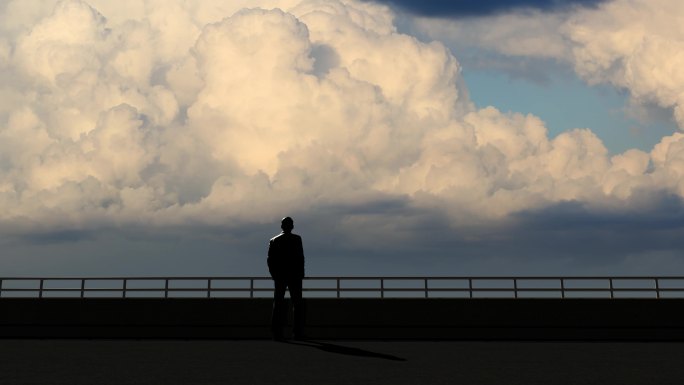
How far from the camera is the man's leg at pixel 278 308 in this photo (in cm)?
1809

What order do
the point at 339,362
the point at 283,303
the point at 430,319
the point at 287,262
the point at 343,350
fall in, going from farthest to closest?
the point at 430,319
the point at 283,303
the point at 287,262
the point at 343,350
the point at 339,362

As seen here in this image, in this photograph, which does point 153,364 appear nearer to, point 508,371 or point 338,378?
point 338,378

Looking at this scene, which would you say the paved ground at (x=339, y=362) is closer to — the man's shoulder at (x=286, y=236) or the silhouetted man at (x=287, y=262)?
the silhouetted man at (x=287, y=262)

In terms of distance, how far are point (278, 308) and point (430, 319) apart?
4023mm

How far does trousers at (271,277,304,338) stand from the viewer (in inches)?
711

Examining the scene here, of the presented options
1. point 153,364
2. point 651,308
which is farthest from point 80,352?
point 651,308

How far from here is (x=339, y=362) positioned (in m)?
14.3

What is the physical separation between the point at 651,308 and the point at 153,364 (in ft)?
37.3

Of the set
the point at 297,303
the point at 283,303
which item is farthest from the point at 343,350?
the point at 283,303

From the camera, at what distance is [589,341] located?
20656 millimetres

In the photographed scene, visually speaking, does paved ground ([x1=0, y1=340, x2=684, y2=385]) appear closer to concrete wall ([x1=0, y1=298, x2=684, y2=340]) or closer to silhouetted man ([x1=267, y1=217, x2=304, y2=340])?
silhouetted man ([x1=267, y1=217, x2=304, y2=340])

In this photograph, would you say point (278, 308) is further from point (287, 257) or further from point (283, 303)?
point (287, 257)

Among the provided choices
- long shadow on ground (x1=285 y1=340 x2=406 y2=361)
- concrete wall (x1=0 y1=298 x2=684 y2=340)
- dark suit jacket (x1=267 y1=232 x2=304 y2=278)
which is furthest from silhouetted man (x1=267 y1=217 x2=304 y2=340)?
concrete wall (x1=0 y1=298 x2=684 y2=340)

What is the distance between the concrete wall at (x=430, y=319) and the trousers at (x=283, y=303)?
2361 millimetres
